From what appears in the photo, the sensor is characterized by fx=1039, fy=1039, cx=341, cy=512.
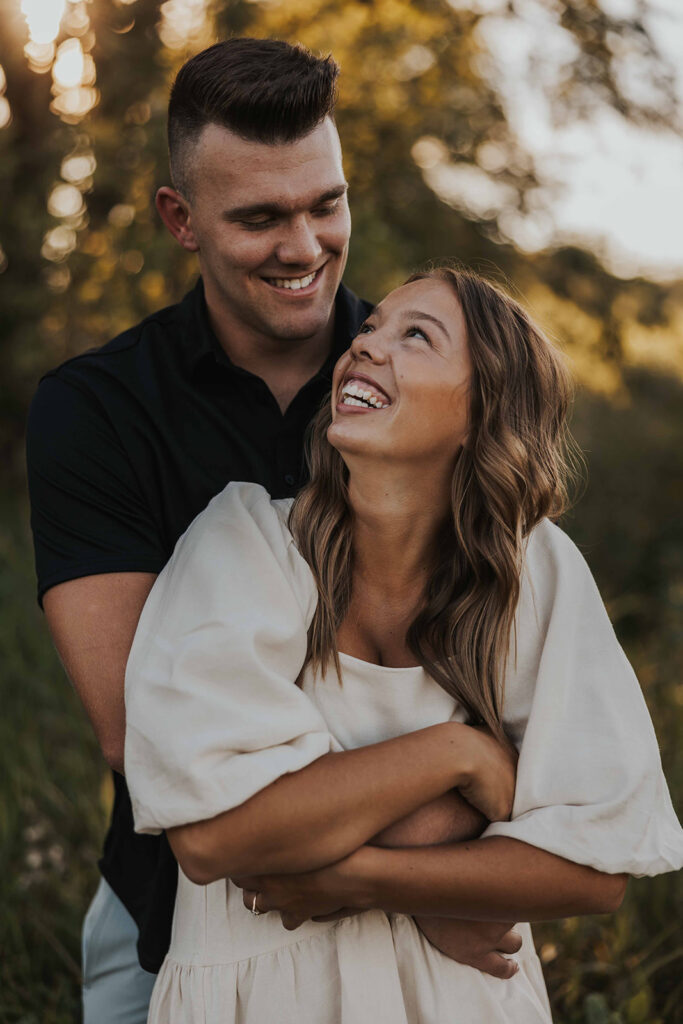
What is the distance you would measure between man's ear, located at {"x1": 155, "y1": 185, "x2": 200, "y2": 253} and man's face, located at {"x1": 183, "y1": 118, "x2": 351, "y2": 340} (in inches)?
3.8

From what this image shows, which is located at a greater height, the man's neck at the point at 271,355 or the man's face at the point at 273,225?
the man's face at the point at 273,225

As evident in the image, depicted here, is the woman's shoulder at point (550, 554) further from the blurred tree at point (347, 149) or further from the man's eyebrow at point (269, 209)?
the blurred tree at point (347, 149)

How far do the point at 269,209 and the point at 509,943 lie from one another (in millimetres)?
1611

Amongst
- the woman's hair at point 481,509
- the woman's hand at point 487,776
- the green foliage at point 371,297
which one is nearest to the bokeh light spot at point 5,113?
the green foliage at point 371,297

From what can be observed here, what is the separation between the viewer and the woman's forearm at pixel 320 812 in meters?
1.69

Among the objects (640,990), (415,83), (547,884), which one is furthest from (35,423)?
(415,83)

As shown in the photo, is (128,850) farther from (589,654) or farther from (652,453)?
(652,453)

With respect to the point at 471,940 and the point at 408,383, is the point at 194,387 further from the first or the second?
the point at 471,940

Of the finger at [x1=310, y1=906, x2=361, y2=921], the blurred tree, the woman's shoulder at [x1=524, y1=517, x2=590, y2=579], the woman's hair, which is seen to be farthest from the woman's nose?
the blurred tree

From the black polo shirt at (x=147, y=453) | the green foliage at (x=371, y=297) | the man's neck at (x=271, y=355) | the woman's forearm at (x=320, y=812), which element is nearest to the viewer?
the woman's forearm at (x=320, y=812)

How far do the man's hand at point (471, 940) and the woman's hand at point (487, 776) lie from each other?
202 millimetres

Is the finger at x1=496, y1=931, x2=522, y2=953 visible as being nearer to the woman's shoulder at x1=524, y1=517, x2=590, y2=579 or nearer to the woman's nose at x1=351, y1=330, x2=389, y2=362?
the woman's shoulder at x1=524, y1=517, x2=590, y2=579

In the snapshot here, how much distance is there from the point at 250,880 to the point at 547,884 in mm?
517

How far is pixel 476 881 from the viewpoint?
1.78 metres
